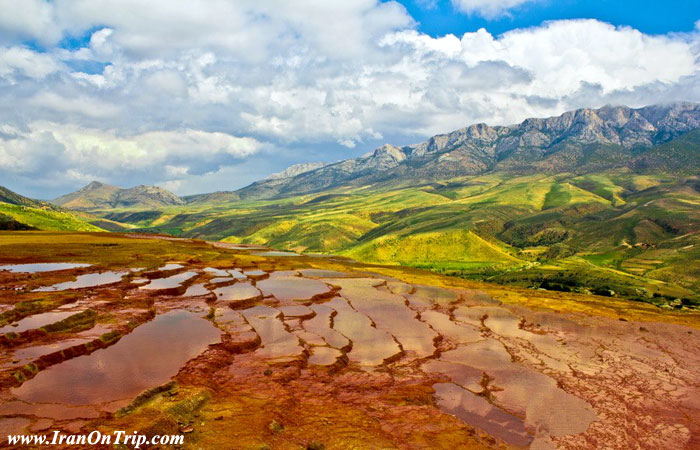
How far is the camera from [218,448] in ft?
74.3

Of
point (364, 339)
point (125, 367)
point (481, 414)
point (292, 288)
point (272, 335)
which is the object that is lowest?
point (481, 414)

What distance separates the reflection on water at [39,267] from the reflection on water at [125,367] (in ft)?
160

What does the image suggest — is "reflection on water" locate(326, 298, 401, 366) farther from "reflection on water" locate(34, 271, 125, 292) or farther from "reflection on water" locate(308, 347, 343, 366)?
"reflection on water" locate(34, 271, 125, 292)

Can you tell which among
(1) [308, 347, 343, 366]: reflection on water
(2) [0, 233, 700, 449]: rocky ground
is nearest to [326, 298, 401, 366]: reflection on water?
(2) [0, 233, 700, 449]: rocky ground

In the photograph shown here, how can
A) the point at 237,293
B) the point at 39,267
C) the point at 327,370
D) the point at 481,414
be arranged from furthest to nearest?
the point at 39,267
the point at 237,293
the point at 327,370
the point at 481,414

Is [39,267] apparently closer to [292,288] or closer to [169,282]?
[169,282]

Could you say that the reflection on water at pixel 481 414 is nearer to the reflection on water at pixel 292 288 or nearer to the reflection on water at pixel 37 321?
the reflection on water at pixel 292 288

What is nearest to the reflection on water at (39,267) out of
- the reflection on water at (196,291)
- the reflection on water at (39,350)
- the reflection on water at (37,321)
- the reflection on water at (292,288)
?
the reflection on water at (196,291)

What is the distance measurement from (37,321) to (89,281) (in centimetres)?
2942

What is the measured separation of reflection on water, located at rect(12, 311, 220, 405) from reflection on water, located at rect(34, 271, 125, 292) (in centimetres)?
2679

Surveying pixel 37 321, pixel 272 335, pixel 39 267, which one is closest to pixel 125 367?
pixel 272 335

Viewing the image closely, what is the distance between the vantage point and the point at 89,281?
70.8m

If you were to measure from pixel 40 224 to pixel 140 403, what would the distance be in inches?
8532

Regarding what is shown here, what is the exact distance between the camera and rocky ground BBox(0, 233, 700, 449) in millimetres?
26812
